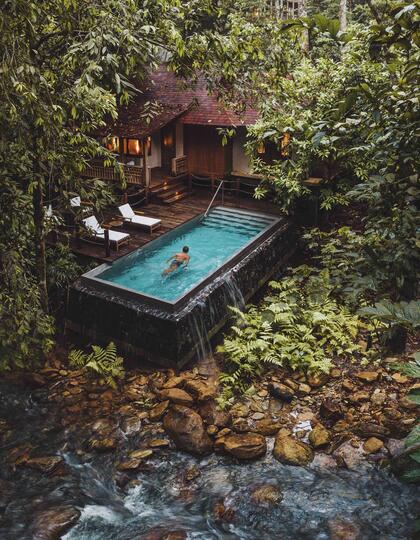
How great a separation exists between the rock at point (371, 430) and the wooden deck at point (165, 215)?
29.3 feet

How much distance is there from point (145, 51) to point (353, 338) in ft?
29.4

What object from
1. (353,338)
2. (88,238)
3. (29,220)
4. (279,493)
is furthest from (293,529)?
(88,238)

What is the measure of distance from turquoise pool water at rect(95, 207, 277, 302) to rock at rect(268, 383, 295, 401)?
339cm

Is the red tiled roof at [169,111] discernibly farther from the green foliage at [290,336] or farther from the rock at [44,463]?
the rock at [44,463]

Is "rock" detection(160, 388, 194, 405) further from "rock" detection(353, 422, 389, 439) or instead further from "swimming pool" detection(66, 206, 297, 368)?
"rock" detection(353, 422, 389, 439)

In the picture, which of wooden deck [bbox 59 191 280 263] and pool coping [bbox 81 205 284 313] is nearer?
pool coping [bbox 81 205 284 313]

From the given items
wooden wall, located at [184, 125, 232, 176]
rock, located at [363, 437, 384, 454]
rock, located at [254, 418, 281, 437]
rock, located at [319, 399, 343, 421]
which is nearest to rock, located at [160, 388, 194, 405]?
rock, located at [254, 418, 281, 437]

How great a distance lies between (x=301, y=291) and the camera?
15281mm

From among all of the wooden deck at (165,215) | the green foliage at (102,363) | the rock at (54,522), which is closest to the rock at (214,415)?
the green foliage at (102,363)

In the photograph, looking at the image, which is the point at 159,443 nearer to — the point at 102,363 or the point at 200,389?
the point at 200,389

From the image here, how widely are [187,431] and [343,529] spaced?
3.55 meters

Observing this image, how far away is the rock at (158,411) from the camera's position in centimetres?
1046

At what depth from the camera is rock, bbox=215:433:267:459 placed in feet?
29.9

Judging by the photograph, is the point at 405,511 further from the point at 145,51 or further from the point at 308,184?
the point at 308,184
